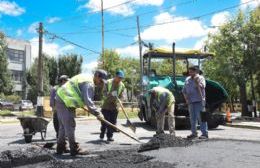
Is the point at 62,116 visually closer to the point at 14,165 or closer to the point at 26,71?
the point at 14,165

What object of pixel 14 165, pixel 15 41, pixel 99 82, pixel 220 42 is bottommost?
pixel 14 165

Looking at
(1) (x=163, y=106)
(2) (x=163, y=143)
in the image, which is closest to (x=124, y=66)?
(1) (x=163, y=106)

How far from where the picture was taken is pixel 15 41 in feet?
239

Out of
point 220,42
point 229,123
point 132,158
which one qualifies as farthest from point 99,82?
point 220,42

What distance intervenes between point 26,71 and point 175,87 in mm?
59256

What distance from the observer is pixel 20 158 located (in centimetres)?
803

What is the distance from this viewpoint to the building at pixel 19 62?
72.2 meters

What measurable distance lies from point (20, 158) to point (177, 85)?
8709 millimetres

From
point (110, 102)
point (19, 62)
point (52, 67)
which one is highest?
point (19, 62)

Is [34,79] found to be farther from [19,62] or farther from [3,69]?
[3,69]

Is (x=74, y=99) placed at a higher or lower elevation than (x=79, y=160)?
higher

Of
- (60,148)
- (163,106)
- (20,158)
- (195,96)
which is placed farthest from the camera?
(163,106)

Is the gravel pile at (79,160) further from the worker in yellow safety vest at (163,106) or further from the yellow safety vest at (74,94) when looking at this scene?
the worker in yellow safety vest at (163,106)

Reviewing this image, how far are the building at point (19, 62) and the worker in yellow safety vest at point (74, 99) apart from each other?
211 ft
